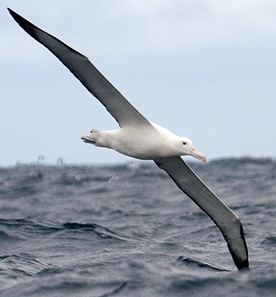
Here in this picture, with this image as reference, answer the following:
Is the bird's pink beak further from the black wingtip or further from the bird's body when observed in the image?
the black wingtip

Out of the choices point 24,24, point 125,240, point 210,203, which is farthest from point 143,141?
point 125,240

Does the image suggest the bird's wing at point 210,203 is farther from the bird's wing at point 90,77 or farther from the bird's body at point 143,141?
the bird's wing at point 90,77

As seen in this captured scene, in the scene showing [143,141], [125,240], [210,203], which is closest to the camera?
[143,141]

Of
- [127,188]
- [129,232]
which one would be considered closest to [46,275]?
[129,232]

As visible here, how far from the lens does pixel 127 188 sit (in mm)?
21406

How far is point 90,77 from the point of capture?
989 cm

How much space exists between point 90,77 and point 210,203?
2609 mm

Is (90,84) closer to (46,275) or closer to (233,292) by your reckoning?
(46,275)

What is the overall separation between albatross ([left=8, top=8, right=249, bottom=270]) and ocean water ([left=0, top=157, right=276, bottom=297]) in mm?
557

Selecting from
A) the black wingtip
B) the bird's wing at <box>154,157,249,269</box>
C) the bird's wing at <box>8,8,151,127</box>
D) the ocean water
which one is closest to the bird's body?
the bird's wing at <box>8,8,151,127</box>

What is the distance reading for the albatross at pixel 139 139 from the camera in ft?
31.7

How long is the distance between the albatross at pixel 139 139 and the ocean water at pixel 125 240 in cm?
56

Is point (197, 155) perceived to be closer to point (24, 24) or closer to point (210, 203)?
point (210, 203)

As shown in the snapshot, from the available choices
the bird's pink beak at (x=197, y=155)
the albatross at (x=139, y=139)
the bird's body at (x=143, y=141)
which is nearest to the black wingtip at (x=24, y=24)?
the albatross at (x=139, y=139)
